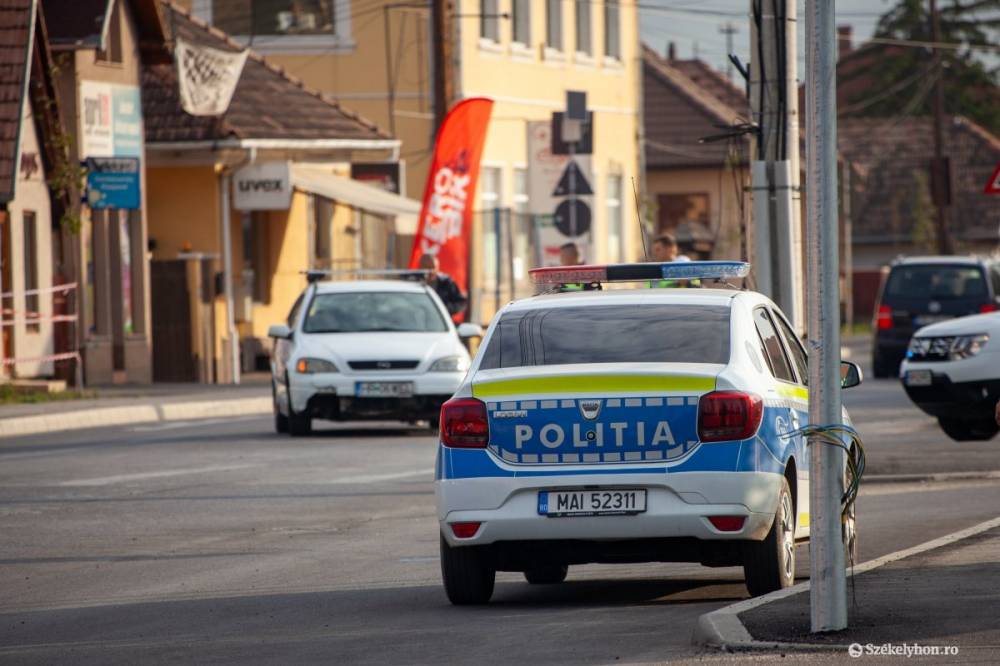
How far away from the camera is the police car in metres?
10.2

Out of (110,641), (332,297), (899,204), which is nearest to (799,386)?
(110,641)

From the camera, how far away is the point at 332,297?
24.3 metres

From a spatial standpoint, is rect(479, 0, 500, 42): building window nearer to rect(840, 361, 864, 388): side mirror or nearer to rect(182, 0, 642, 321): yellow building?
rect(182, 0, 642, 321): yellow building

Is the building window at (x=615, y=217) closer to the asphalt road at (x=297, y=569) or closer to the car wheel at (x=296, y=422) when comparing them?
the car wheel at (x=296, y=422)

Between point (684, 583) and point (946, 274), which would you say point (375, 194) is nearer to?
point (946, 274)

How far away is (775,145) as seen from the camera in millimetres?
17797

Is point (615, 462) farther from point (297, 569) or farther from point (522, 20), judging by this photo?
point (522, 20)

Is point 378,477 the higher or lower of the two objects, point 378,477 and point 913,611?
the lower

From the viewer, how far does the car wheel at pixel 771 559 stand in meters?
10.4

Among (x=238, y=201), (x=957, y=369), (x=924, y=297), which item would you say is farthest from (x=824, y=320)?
(x=238, y=201)

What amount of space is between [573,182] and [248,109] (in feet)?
37.5

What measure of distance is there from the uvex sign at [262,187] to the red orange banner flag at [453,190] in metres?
3.01

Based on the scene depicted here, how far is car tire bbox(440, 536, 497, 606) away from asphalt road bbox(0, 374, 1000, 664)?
0.42 feet

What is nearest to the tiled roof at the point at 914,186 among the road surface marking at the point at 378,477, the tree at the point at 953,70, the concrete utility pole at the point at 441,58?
the tree at the point at 953,70
